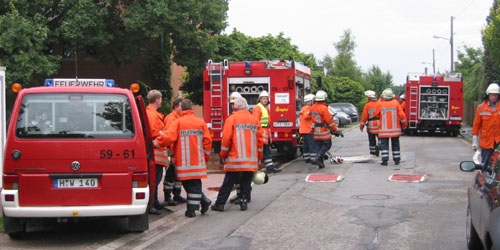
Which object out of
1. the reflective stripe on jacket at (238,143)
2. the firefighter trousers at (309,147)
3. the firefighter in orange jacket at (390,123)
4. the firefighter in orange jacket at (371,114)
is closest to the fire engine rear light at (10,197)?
the reflective stripe on jacket at (238,143)

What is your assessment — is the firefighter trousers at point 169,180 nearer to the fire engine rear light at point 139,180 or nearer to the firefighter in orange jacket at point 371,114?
the fire engine rear light at point 139,180

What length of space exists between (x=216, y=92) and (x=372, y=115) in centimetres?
401

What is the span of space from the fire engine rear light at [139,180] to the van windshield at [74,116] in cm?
47

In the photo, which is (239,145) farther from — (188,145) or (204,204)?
(204,204)

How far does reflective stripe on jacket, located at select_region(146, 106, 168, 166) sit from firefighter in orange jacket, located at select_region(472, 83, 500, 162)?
18.7 feet

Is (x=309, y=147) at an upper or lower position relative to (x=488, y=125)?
lower

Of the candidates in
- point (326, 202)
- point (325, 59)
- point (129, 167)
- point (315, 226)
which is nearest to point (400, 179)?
point (326, 202)

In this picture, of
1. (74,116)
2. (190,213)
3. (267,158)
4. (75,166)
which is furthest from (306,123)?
(75,166)

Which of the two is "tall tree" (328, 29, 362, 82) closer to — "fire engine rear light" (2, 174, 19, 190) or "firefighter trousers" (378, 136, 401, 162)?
"firefighter trousers" (378, 136, 401, 162)

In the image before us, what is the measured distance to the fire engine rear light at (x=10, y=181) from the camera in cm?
736

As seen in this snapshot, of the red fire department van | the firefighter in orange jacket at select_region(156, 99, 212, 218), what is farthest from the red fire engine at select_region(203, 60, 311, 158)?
the red fire department van

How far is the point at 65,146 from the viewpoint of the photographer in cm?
745

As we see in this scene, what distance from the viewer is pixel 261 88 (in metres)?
17.0

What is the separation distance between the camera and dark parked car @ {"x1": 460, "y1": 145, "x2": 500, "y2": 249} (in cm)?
491
